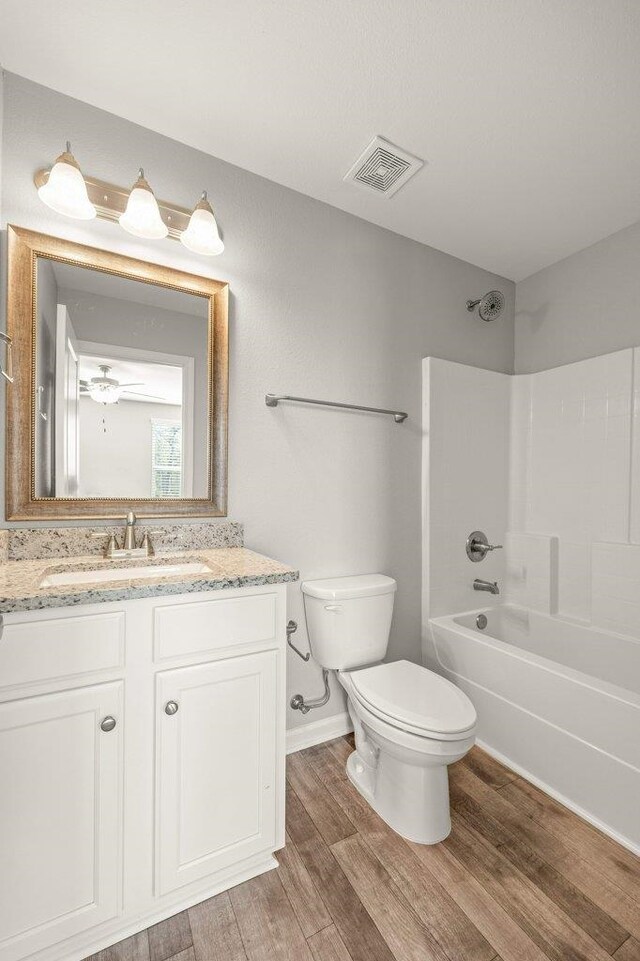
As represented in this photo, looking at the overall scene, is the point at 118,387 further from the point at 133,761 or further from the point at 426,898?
the point at 426,898

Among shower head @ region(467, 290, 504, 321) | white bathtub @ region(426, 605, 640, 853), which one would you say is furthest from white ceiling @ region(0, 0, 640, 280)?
white bathtub @ region(426, 605, 640, 853)

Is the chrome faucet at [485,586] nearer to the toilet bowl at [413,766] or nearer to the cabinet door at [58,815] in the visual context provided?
the toilet bowl at [413,766]

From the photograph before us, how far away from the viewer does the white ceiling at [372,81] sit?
3.84 feet

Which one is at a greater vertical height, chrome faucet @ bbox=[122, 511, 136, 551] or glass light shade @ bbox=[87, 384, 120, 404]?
glass light shade @ bbox=[87, 384, 120, 404]

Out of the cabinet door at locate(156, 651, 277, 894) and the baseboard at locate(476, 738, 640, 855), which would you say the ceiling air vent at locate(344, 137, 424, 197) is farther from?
the baseboard at locate(476, 738, 640, 855)

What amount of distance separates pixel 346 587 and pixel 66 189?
5.40ft

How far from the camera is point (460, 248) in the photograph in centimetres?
224

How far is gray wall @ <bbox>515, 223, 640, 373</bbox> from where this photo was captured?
6.79 feet

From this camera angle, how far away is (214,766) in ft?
3.76

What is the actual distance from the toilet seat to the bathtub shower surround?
40 cm

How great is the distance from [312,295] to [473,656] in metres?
1.77

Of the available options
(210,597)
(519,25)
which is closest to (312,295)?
(519,25)

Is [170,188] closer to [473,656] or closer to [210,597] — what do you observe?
[210,597]

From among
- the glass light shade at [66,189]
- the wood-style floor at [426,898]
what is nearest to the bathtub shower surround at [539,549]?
the wood-style floor at [426,898]
